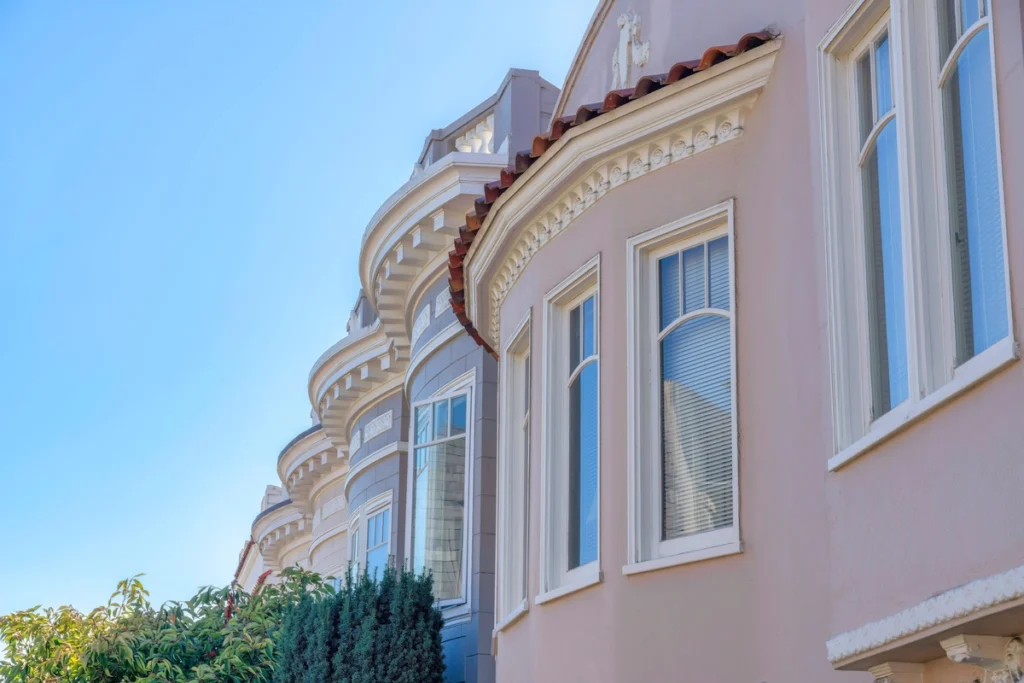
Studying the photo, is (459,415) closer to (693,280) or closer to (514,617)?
(514,617)

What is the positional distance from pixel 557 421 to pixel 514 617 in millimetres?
1661

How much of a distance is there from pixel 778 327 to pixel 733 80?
1734 millimetres

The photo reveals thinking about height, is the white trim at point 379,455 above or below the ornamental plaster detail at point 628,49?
below

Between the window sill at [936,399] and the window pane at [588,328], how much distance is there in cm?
350

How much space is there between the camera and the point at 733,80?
944 cm

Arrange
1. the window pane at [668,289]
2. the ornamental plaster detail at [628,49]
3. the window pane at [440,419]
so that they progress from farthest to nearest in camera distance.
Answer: the window pane at [440,419]
the ornamental plaster detail at [628,49]
the window pane at [668,289]

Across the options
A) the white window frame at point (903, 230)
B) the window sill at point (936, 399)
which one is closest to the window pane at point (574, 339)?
the white window frame at point (903, 230)

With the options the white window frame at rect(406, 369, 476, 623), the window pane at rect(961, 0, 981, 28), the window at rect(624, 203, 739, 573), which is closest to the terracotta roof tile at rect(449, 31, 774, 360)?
the window at rect(624, 203, 739, 573)

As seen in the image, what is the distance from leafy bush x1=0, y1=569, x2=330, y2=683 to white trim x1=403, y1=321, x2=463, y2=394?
8.99ft

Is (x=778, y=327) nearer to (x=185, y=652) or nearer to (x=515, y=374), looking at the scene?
(x=515, y=374)

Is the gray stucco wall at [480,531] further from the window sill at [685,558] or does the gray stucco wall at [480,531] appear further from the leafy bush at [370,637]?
the window sill at [685,558]

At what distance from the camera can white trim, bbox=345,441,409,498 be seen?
1927cm

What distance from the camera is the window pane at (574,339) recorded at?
10.9 metres

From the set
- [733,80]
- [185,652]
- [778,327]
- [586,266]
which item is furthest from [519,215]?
[185,652]
